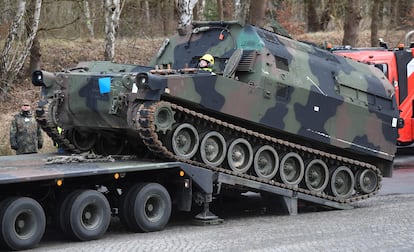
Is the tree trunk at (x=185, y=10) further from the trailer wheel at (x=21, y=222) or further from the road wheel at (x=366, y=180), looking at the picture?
the trailer wheel at (x=21, y=222)

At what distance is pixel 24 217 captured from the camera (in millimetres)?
10062

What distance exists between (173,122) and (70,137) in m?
2.46

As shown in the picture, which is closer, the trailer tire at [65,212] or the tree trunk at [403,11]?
the trailer tire at [65,212]

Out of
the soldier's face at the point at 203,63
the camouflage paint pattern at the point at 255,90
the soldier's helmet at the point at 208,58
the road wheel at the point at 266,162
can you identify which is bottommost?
the road wheel at the point at 266,162

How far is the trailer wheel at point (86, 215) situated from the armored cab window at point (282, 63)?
397cm

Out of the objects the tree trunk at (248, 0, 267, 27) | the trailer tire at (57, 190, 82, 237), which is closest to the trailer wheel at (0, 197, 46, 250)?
the trailer tire at (57, 190, 82, 237)

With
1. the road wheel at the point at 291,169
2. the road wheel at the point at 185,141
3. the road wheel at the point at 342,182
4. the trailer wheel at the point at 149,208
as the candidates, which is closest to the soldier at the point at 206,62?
the road wheel at the point at 185,141

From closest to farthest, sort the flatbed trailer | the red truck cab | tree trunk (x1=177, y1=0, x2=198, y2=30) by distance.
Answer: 1. the flatbed trailer
2. the red truck cab
3. tree trunk (x1=177, y1=0, x2=198, y2=30)

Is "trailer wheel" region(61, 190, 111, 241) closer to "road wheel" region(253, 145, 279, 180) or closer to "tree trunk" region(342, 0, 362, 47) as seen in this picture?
"road wheel" region(253, 145, 279, 180)

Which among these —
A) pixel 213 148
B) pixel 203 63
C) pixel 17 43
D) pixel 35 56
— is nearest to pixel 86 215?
pixel 213 148

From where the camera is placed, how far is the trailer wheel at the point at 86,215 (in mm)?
10555

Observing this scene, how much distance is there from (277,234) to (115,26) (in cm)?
1519

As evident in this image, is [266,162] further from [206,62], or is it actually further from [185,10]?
[185,10]

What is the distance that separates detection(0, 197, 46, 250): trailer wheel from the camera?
9.76m
